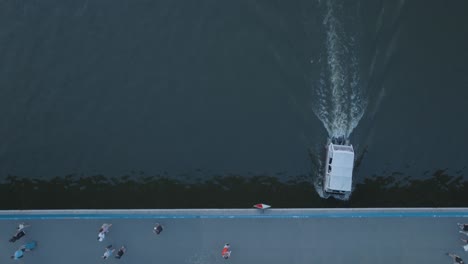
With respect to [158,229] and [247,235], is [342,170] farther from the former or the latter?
[158,229]

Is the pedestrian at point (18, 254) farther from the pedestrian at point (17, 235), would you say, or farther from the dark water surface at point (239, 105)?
the dark water surface at point (239, 105)

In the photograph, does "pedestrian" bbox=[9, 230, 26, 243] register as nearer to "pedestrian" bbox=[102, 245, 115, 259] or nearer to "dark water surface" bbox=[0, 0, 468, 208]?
"dark water surface" bbox=[0, 0, 468, 208]

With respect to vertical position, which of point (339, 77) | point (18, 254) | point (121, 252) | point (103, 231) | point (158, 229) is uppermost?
point (339, 77)

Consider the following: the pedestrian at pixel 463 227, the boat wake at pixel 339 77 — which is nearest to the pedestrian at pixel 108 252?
the boat wake at pixel 339 77

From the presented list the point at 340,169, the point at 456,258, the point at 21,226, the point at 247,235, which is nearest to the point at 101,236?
the point at 21,226

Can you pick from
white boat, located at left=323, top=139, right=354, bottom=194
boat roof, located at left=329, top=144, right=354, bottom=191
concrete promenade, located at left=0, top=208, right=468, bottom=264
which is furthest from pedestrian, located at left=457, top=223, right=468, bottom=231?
boat roof, located at left=329, top=144, right=354, bottom=191

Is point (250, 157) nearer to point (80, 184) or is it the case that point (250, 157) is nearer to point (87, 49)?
point (80, 184)
